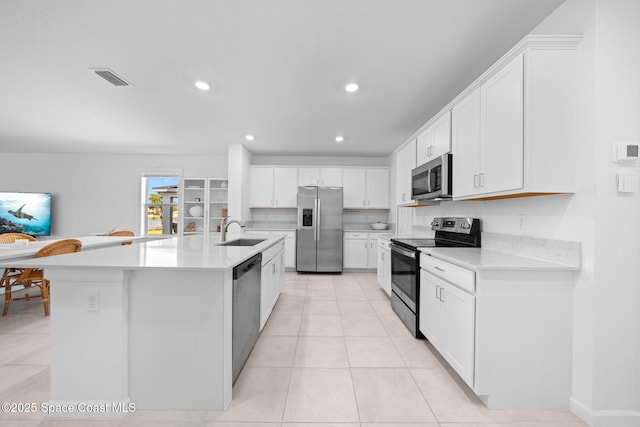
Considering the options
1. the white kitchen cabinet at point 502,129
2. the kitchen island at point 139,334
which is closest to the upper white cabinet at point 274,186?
the white kitchen cabinet at point 502,129

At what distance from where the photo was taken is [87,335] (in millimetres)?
1600

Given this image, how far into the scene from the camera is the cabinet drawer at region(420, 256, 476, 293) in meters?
1.77

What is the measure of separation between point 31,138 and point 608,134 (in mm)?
7939

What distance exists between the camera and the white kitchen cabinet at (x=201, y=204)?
20.6ft

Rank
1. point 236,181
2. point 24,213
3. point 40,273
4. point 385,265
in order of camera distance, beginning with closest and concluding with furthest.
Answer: point 40,273, point 385,265, point 236,181, point 24,213

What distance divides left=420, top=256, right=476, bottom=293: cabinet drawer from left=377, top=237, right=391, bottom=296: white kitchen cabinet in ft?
4.35

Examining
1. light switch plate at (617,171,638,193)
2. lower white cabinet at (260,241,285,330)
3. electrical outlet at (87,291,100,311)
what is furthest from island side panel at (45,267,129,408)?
light switch plate at (617,171,638,193)

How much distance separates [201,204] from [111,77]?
3817 millimetres

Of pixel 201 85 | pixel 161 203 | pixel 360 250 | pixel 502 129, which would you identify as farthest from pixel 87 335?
pixel 161 203

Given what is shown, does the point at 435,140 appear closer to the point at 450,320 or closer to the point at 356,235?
the point at 450,320

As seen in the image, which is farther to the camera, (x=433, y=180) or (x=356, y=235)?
(x=356, y=235)

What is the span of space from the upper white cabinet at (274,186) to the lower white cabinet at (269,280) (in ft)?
8.19

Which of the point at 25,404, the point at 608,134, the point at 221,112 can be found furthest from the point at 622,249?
the point at 221,112

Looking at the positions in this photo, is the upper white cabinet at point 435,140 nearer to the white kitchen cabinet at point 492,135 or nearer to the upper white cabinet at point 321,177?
the white kitchen cabinet at point 492,135
